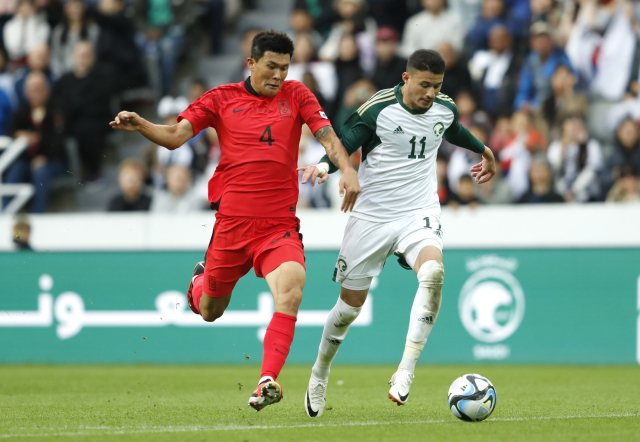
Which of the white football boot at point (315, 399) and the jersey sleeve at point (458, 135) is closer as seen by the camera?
the white football boot at point (315, 399)

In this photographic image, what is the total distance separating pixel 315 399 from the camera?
6.48 metres

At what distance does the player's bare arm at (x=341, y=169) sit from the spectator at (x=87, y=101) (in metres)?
8.83

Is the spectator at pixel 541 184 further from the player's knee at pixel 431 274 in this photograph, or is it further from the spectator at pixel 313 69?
the player's knee at pixel 431 274

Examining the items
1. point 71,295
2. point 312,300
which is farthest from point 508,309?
point 71,295

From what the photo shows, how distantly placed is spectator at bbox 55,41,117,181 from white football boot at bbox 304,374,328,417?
8.90 metres

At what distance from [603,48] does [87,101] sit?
8.04 m

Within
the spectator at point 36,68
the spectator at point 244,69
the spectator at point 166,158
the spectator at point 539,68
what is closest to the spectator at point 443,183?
the spectator at point 539,68

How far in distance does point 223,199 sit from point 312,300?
5377 mm

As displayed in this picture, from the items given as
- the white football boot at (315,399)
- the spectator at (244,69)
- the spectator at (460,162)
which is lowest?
the white football boot at (315,399)

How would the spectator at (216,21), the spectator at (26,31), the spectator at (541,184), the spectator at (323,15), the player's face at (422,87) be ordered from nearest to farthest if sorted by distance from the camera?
1. the player's face at (422,87)
2. the spectator at (541,184)
3. the spectator at (323,15)
4. the spectator at (26,31)
5. the spectator at (216,21)

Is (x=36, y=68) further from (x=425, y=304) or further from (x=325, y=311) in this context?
(x=425, y=304)

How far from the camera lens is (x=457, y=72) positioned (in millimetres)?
13453

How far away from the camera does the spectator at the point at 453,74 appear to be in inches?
523

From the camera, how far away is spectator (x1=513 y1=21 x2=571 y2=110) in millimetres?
13117
